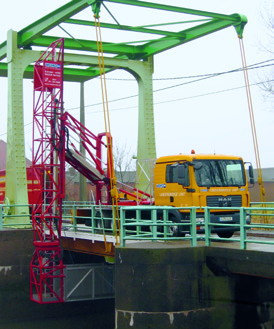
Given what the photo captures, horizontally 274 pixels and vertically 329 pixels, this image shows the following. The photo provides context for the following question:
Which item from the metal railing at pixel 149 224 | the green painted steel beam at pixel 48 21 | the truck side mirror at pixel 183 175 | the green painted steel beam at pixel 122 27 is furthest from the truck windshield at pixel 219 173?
the green painted steel beam at pixel 122 27

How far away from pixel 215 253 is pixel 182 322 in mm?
1809

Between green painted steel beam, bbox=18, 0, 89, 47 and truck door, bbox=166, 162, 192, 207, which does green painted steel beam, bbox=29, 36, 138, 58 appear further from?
truck door, bbox=166, 162, 192, 207

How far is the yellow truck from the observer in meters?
16.8

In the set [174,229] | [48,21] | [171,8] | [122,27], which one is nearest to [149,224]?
[174,229]

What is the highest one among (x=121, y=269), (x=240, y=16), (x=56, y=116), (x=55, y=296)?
(x=240, y=16)

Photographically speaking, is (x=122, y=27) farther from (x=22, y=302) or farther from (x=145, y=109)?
(x=22, y=302)

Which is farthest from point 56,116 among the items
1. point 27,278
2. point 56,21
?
point 27,278

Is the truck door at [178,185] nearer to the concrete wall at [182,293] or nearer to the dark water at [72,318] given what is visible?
the concrete wall at [182,293]

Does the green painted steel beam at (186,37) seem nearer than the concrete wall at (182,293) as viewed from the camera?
No

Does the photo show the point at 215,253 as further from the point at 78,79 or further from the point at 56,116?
the point at 78,79

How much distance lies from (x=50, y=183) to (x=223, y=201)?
7030 mm

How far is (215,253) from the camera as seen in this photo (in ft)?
45.2

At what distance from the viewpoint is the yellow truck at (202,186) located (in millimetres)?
16844

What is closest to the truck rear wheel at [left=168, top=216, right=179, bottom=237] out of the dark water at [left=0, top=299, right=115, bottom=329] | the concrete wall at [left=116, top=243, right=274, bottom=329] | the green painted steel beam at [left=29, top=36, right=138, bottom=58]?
the concrete wall at [left=116, top=243, right=274, bottom=329]
